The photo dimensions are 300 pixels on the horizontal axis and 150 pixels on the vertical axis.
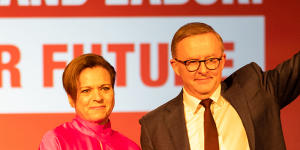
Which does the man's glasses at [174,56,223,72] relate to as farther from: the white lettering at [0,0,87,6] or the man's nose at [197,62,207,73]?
the white lettering at [0,0,87,6]

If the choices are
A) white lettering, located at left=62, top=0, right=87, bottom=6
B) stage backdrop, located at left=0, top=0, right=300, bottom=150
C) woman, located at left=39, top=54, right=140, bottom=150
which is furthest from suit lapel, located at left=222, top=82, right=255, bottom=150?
white lettering, located at left=62, top=0, right=87, bottom=6

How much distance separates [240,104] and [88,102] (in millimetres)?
617

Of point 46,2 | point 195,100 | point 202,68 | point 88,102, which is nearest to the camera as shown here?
point 202,68

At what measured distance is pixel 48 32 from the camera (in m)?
3.27

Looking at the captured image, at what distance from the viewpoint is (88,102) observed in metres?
2.08

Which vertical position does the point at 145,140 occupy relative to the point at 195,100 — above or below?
below

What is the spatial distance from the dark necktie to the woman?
16.2 inches

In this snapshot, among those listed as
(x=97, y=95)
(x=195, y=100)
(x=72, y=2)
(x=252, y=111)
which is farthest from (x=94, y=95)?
(x=72, y=2)

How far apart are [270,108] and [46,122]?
1.78m

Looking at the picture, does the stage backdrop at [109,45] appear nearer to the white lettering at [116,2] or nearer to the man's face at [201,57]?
the white lettering at [116,2]

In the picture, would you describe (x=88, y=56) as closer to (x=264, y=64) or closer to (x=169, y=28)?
(x=169, y=28)

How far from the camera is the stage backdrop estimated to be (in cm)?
326

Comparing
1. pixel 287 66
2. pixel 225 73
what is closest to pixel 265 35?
pixel 225 73

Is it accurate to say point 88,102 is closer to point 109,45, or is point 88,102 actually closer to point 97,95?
point 97,95
